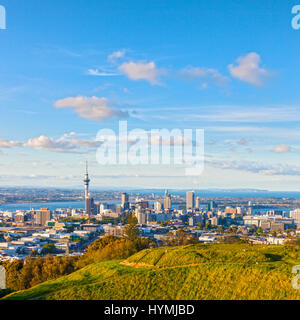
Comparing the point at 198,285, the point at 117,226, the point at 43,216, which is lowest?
the point at 117,226

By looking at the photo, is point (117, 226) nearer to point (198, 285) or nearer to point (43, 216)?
point (43, 216)

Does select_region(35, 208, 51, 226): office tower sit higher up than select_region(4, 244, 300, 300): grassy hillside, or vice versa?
select_region(4, 244, 300, 300): grassy hillside

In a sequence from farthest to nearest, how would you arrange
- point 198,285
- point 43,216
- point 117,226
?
1. point 43,216
2. point 117,226
3. point 198,285

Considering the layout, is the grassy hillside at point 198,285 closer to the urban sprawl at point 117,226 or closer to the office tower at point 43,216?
the urban sprawl at point 117,226

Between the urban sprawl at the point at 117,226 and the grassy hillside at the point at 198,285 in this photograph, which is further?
the urban sprawl at the point at 117,226

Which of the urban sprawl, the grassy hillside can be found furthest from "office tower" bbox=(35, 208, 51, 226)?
the grassy hillside

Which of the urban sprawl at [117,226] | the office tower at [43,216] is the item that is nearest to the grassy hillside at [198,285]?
the urban sprawl at [117,226]

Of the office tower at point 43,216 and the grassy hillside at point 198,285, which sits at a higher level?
the grassy hillside at point 198,285

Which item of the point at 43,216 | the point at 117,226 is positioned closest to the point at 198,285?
the point at 117,226

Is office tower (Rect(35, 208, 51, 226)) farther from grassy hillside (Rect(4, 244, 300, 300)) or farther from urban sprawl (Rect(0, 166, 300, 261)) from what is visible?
grassy hillside (Rect(4, 244, 300, 300))

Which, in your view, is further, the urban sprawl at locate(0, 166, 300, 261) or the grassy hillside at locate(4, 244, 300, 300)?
the urban sprawl at locate(0, 166, 300, 261)

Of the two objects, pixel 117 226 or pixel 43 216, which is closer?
pixel 117 226

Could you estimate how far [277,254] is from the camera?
8773 mm
